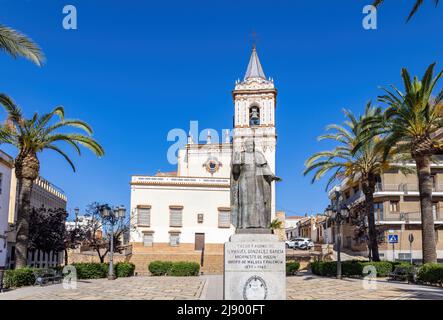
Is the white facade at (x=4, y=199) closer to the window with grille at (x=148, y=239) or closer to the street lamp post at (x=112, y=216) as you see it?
the street lamp post at (x=112, y=216)

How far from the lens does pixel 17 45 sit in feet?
43.9

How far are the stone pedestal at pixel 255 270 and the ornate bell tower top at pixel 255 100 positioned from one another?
36.4m

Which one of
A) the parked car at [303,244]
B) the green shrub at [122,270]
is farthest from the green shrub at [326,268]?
the parked car at [303,244]

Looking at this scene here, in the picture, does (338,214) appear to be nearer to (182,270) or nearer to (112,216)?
(182,270)

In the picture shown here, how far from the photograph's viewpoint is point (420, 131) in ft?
63.5

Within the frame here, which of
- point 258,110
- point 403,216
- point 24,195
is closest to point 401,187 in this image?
point 403,216

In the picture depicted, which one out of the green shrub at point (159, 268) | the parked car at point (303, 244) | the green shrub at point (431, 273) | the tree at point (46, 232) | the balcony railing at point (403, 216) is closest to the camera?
the green shrub at point (431, 273)

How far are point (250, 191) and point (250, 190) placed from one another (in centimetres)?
2

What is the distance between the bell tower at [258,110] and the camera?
1788 inches

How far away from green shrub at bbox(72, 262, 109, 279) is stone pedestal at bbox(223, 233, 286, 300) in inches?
546

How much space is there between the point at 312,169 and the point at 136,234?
1877cm
